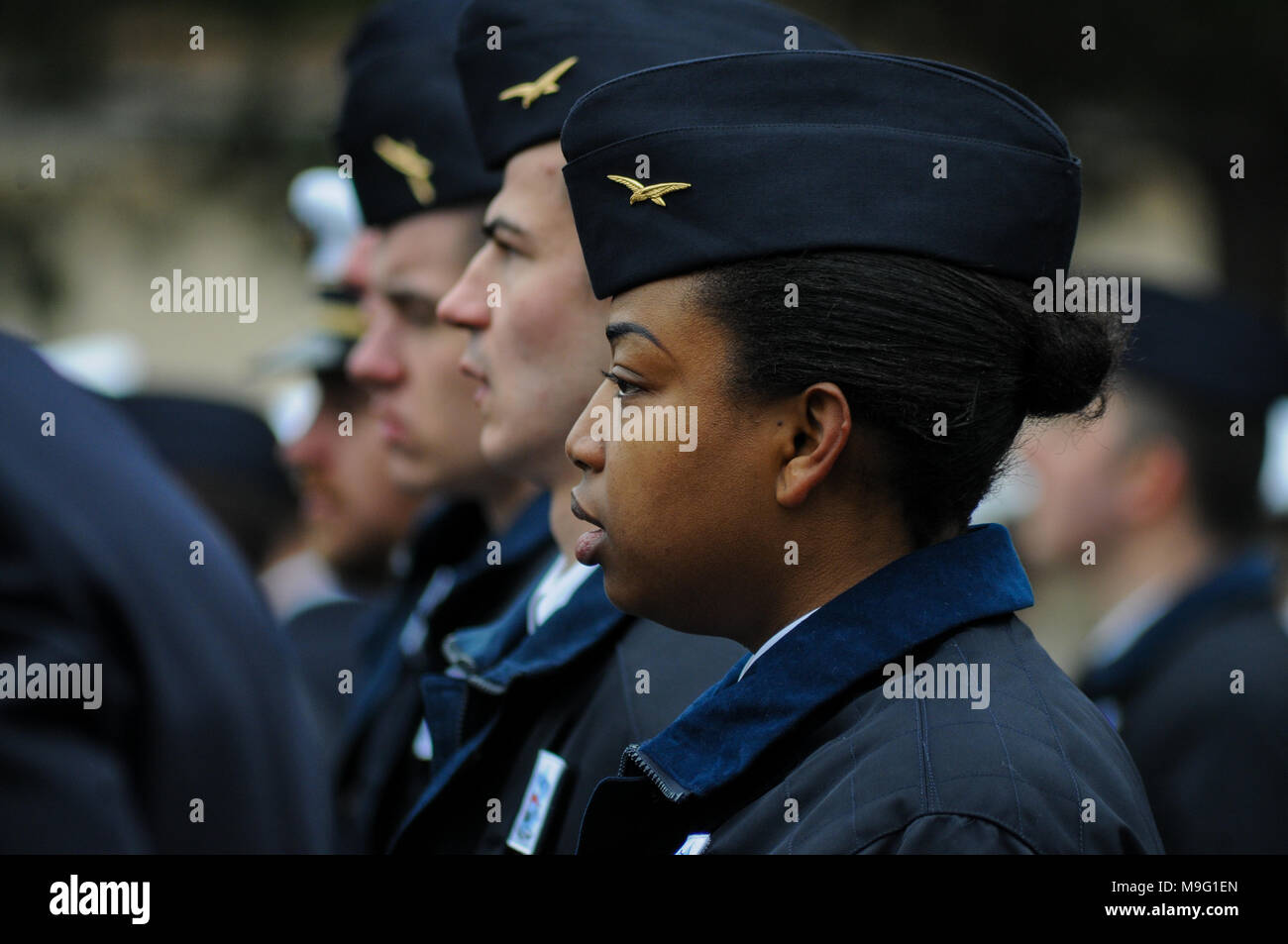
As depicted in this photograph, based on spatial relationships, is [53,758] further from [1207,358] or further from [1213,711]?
[1207,358]

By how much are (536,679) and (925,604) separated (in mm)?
815

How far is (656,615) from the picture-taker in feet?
6.61

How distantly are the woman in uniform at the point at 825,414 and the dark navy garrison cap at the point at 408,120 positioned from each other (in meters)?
1.42

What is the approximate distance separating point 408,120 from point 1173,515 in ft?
7.31

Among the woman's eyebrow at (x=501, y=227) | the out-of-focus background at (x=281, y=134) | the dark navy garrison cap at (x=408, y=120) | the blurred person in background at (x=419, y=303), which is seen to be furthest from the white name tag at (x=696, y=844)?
the out-of-focus background at (x=281, y=134)

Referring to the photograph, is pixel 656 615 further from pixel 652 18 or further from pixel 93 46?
pixel 93 46

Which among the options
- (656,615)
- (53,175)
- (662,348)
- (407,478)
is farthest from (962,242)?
(53,175)

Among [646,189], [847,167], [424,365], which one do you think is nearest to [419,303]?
[424,365]

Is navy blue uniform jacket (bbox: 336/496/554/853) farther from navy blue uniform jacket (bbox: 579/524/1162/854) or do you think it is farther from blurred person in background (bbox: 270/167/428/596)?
navy blue uniform jacket (bbox: 579/524/1162/854)

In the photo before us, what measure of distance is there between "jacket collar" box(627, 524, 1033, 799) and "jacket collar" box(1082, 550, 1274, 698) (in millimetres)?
2138

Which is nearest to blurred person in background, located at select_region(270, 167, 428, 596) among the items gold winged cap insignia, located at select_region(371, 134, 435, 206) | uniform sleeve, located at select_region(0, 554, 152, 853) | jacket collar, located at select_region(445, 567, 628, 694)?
gold winged cap insignia, located at select_region(371, 134, 435, 206)

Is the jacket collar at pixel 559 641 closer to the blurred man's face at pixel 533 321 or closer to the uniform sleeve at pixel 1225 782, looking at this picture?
the blurred man's face at pixel 533 321

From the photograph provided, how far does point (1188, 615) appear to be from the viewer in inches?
156

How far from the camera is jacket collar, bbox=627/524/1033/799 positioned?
181cm
